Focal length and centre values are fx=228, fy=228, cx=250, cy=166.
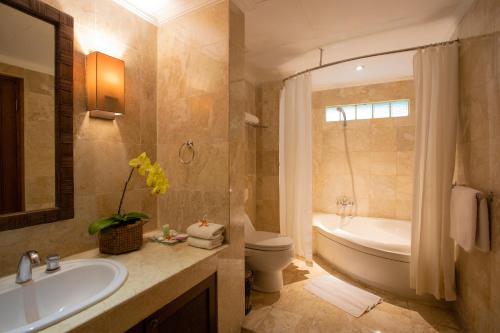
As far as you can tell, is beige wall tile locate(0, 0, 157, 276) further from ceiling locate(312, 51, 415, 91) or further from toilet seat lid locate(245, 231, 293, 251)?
ceiling locate(312, 51, 415, 91)

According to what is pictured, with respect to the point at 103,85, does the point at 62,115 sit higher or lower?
lower

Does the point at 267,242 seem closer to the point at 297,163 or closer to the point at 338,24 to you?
the point at 297,163

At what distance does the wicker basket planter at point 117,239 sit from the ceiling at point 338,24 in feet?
5.20

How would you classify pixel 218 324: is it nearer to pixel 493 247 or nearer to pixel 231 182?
pixel 231 182

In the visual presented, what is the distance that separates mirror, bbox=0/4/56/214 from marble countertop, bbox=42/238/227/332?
1.34 feet

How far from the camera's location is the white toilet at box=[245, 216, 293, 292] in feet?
6.56

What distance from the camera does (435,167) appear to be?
1740 millimetres

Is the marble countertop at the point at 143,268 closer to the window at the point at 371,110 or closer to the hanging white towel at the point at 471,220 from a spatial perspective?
the hanging white towel at the point at 471,220

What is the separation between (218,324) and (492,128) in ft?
6.35

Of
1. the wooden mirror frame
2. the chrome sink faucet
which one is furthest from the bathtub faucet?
the chrome sink faucet

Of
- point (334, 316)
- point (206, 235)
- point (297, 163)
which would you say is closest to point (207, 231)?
point (206, 235)

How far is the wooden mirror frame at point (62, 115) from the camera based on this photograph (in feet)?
3.64

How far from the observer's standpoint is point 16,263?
3.36 ft

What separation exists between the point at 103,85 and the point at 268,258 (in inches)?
69.1
